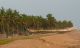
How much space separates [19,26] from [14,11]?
4624mm

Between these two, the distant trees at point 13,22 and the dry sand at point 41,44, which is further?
the distant trees at point 13,22

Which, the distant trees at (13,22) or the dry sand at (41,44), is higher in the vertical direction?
the distant trees at (13,22)

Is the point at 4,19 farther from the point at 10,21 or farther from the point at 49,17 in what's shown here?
the point at 49,17

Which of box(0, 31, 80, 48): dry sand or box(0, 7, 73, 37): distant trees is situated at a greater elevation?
box(0, 7, 73, 37): distant trees

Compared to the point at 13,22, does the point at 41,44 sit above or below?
below

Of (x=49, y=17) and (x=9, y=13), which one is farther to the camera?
(x=49, y=17)

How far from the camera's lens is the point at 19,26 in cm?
8831

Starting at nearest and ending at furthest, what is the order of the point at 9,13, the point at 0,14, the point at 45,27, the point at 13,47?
the point at 13,47 → the point at 0,14 → the point at 9,13 → the point at 45,27

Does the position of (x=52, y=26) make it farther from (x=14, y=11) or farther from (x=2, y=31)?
(x=2, y=31)

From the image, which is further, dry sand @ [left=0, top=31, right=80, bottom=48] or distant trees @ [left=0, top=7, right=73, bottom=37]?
distant trees @ [left=0, top=7, right=73, bottom=37]

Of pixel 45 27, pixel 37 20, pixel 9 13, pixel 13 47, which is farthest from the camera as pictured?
pixel 45 27

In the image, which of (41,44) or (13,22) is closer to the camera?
(41,44)

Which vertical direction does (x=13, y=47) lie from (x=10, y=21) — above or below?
below

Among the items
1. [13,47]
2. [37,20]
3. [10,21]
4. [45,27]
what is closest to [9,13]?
[10,21]
